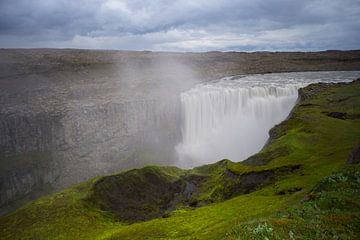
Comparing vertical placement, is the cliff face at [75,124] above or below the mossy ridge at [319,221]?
below

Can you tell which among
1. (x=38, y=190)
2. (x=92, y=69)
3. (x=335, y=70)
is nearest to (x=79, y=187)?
(x=38, y=190)

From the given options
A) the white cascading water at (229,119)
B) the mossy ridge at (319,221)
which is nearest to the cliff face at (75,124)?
the white cascading water at (229,119)

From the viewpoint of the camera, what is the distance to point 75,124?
8525 cm

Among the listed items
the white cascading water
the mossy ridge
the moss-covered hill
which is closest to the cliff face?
the white cascading water

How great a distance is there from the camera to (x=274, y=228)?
1436 centimetres

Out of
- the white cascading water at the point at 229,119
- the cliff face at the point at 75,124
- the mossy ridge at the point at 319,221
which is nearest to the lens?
the mossy ridge at the point at 319,221

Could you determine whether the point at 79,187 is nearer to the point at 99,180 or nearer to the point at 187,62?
the point at 99,180

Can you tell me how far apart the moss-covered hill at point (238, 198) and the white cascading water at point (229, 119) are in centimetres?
2266

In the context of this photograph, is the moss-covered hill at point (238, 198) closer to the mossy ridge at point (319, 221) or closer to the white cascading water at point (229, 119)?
the mossy ridge at point (319, 221)

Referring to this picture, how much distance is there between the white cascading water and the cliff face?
4343mm

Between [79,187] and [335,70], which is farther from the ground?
[335,70]

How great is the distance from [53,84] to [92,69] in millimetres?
30529

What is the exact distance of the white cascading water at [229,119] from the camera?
275ft

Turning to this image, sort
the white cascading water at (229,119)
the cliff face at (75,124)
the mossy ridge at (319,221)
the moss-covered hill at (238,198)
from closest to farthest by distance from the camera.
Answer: the mossy ridge at (319,221) → the moss-covered hill at (238,198) → the cliff face at (75,124) → the white cascading water at (229,119)
